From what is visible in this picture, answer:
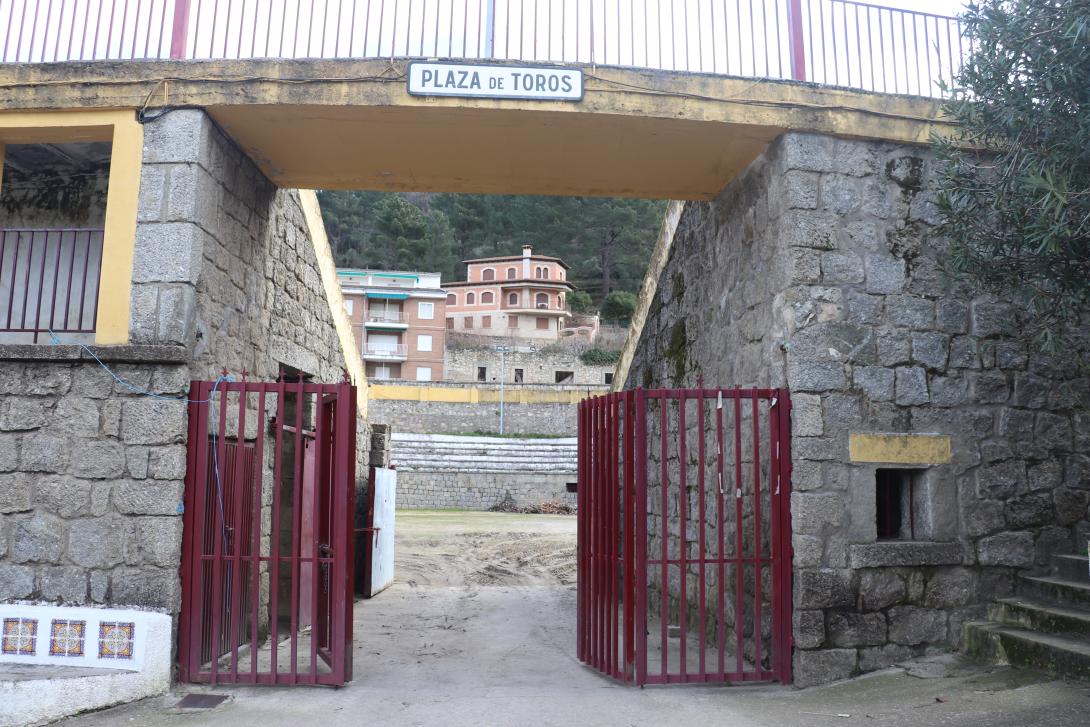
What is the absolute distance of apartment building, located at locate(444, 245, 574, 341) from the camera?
5181 cm

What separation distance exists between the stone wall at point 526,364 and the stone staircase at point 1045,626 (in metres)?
41.5

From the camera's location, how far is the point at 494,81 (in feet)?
18.2

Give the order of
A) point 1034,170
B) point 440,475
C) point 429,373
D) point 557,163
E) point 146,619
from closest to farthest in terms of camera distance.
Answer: point 1034,170
point 146,619
point 557,163
point 440,475
point 429,373

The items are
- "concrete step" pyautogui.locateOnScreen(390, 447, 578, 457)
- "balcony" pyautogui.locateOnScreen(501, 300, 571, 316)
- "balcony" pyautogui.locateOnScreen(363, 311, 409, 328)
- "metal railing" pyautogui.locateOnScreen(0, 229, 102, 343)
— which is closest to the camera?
"metal railing" pyautogui.locateOnScreen(0, 229, 102, 343)

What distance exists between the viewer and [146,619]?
511 centimetres

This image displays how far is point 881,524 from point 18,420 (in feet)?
18.5

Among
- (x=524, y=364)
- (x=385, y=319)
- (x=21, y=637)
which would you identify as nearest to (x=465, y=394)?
(x=524, y=364)

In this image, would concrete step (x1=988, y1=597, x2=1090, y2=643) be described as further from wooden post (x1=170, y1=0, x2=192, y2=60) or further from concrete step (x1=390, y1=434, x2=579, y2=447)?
concrete step (x1=390, y1=434, x2=579, y2=447)

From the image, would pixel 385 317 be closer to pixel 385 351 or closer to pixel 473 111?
pixel 385 351

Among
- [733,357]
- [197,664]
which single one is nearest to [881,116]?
[733,357]

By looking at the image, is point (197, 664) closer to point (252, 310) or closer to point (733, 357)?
point (252, 310)

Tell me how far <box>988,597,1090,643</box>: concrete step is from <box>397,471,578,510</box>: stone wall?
996 inches

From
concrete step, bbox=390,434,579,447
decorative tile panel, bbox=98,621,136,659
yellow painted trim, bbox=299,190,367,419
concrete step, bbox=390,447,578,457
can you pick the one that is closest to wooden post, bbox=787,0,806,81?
yellow painted trim, bbox=299,190,367,419

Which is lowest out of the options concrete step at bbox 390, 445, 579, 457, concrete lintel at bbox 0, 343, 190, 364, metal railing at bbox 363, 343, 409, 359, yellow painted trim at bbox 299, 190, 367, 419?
concrete lintel at bbox 0, 343, 190, 364
